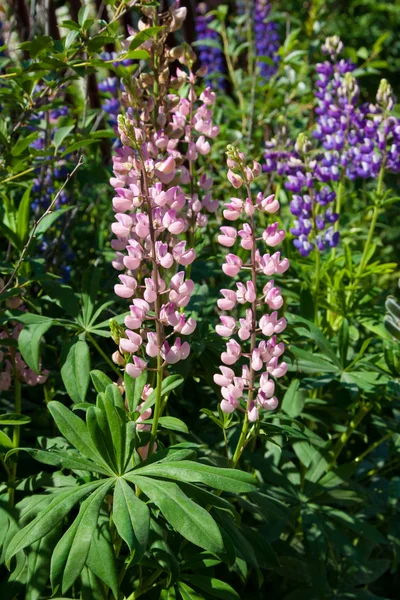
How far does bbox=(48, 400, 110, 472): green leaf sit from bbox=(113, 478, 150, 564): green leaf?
0.35 ft

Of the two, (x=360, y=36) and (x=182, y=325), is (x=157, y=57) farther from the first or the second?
(x=360, y=36)

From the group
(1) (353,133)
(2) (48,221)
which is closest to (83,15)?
(2) (48,221)

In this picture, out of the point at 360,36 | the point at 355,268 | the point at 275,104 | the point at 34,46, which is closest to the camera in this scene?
the point at 34,46

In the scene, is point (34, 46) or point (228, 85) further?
point (228, 85)

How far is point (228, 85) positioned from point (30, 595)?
3.89 meters

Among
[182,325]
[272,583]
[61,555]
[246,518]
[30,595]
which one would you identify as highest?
[182,325]

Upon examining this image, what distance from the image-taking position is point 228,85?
4.61m

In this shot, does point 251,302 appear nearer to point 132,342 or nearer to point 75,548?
point 132,342

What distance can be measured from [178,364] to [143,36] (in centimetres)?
68

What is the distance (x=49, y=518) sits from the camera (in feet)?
3.58

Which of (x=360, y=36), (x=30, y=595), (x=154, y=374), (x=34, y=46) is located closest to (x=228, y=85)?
(x=360, y=36)

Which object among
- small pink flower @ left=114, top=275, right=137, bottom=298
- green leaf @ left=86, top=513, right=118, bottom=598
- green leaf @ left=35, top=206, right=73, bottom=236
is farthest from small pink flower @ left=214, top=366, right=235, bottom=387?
green leaf @ left=35, top=206, right=73, bottom=236

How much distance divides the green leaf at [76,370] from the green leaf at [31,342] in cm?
6

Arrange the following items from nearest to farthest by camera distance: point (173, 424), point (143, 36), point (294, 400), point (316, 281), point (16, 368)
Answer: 1. point (173, 424)
2. point (143, 36)
3. point (16, 368)
4. point (294, 400)
5. point (316, 281)
